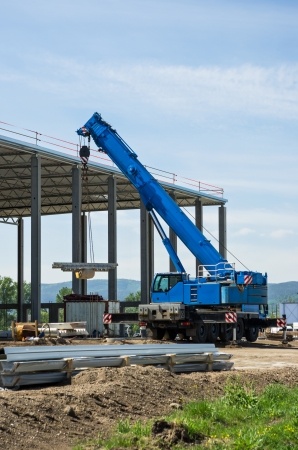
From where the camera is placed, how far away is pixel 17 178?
56.5 meters

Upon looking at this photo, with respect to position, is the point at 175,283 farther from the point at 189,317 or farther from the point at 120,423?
the point at 120,423

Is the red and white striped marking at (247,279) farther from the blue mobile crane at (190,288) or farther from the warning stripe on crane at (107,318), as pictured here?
the warning stripe on crane at (107,318)

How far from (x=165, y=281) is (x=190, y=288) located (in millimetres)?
1458

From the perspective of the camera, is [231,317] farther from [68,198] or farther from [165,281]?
[68,198]

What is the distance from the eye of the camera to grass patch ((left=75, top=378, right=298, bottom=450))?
11.9 meters

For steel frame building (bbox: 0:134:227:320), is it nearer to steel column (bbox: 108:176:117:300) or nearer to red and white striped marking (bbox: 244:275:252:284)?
steel column (bbox: 108:176:117:300)

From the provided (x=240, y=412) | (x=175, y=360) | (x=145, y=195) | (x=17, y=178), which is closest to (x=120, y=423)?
(x=240, y=412)

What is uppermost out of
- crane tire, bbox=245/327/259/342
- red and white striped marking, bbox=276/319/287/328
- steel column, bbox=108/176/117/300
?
steel column, bbox=108/176/117/300

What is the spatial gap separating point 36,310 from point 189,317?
508 inches

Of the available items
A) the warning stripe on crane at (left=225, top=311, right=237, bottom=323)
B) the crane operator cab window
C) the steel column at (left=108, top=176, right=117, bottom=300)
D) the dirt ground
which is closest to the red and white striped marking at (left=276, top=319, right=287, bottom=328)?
the warning stripe on crane at (left=225, top=311, right=237, bottom=323)

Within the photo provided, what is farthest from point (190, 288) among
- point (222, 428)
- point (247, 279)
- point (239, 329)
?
point (222, 428)

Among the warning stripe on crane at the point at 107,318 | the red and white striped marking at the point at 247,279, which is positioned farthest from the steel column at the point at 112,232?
the red and white striped marking at the point at 247,279

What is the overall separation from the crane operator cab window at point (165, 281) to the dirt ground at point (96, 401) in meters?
15.7

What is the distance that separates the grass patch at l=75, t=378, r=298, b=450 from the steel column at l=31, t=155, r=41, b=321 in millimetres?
30766
